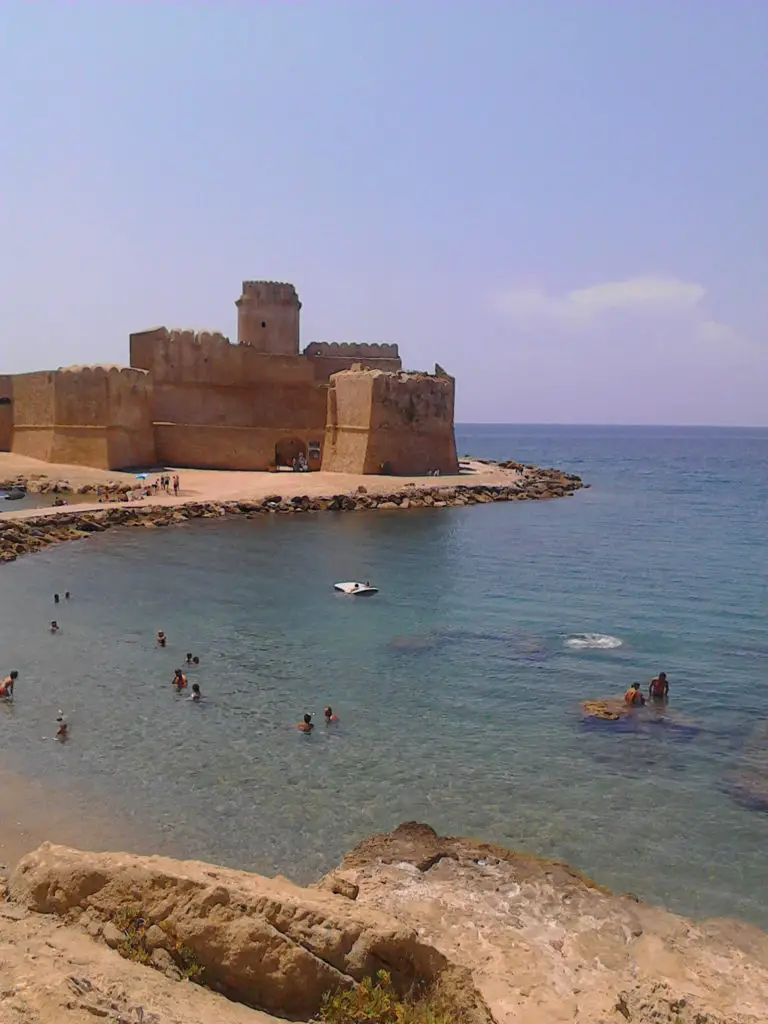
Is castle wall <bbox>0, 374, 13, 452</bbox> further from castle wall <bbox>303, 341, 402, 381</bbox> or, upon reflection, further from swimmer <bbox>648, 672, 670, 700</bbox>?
swimmer <bbox>648, 672, 670, 700</bbox>

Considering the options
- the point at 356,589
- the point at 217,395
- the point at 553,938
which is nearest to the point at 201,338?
the point at 217,395

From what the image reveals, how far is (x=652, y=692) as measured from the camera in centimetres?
1356

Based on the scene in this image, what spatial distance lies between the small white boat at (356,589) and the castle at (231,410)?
64.3ft

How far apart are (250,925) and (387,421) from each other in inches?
1438

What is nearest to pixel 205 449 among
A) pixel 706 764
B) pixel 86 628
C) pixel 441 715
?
pixel 86 628

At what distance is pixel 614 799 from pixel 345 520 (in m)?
23.7

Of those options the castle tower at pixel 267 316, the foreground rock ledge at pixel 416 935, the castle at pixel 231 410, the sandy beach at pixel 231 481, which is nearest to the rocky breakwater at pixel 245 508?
the sandy beach at pixel 231 481

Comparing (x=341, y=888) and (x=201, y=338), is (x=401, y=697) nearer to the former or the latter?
(x=341, y=888)

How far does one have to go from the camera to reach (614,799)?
1018 cm

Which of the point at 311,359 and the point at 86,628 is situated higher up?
the point at 311,359

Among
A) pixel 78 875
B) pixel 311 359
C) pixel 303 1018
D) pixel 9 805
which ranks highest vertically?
pixel 311 359

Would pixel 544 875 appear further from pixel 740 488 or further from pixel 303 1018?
pixel 740 488

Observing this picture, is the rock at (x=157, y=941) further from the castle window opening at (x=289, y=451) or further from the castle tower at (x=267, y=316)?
the castle tower at (x=267, y=316)

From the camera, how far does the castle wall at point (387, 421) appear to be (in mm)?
40219
